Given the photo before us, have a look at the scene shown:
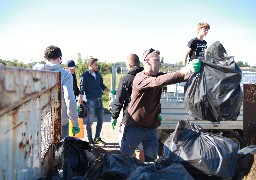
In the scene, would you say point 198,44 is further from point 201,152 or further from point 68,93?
point 201,152

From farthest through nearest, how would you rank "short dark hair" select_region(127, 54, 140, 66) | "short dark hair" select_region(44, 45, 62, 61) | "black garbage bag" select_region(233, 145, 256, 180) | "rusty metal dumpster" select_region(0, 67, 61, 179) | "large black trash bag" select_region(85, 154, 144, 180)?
"short dark hair" select_region(127, 54, 140, 66), "short dark hair" select_region(44, 45, 62, 61), "black garbage bag" select_region(233, 145, 256, 180), "large black trash bag" select_region(85, 154, 144, 180), "rusty metal dumpster" select_region(0, 67, 61, 179)

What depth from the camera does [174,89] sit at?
211 inches

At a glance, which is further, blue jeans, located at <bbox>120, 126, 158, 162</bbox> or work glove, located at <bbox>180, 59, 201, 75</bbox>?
blue jeans, located at <bbox>120, 126, 158, 162</bbox>

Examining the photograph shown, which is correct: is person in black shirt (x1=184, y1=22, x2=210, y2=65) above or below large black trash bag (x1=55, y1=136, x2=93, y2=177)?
above

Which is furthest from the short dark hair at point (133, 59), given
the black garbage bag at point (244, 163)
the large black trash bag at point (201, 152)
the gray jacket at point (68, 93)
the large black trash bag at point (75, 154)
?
the black garbage bag at point (244, 163)

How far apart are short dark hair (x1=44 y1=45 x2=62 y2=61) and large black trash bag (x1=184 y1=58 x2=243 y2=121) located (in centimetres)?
177

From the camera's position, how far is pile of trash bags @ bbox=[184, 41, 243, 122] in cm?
279

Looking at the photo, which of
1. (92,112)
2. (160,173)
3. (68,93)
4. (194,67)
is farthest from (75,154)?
(92,112)

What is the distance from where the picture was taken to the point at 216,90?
2783 mm

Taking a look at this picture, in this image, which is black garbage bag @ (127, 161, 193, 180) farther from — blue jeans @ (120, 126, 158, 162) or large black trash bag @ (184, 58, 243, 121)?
blue jeans @ (120, 126, 158, 162)

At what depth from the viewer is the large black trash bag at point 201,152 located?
8.06 ft

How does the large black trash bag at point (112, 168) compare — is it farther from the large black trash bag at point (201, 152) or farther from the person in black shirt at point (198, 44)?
the person in black shirt at point (198, 44)

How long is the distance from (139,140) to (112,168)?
139 cm

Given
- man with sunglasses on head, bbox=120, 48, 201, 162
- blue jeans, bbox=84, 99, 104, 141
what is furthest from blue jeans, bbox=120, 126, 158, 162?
blue jeans, bbox=84, 99, 104, 141
